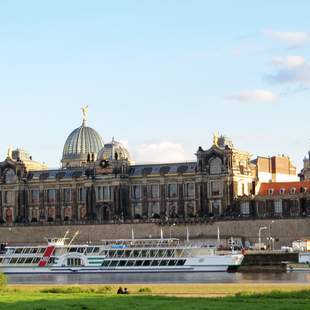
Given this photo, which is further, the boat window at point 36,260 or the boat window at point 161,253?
the boat window at point 36,260

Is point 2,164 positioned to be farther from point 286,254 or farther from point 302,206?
point 286,254

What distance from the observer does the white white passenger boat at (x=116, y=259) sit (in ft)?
340

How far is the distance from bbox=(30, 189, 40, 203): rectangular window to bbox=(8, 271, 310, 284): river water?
149ft

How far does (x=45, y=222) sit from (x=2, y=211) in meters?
9.45

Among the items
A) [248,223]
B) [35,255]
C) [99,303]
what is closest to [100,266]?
[35,255]

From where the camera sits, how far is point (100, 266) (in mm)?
109375

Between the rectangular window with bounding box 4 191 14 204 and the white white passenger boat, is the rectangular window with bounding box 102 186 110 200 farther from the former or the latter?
the white white passenger boat

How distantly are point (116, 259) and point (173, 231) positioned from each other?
2897 centimetres

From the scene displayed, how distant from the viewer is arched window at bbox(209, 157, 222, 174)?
454ft

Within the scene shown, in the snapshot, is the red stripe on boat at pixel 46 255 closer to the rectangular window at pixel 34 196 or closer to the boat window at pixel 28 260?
the boat window at pixel 28 260

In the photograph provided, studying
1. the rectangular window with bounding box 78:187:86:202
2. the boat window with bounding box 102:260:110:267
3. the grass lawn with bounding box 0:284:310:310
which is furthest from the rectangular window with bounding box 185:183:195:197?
the grass lawn with bounding box 0:284:310:310

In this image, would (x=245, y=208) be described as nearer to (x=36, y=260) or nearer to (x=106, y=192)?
(x=106, y=192)

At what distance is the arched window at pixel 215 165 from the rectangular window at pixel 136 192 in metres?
12.6

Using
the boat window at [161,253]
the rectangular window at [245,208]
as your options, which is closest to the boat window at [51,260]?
the boat window at [161,253]
